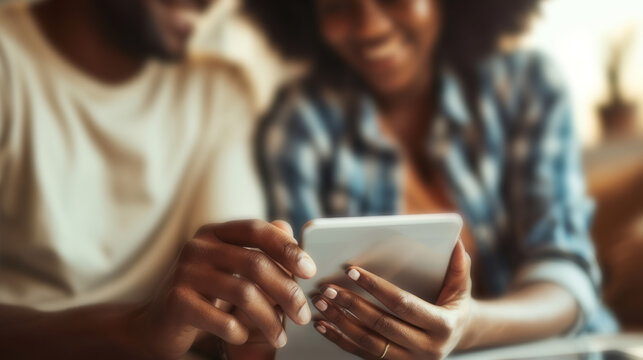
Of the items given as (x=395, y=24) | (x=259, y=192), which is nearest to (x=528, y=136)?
(x=395, y=24)

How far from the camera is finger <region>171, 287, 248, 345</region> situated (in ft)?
2.18

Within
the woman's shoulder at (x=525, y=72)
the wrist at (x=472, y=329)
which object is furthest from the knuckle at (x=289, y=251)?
the woman's shoulder at (x=525, y=72)

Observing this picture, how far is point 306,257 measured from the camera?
0.65 metres

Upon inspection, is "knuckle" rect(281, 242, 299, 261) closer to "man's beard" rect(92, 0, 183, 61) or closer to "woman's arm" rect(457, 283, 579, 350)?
"woman's arm" rect(457, 283, 579, 350)

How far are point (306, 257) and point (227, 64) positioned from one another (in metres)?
0.43

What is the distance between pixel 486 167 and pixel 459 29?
243 millimetres

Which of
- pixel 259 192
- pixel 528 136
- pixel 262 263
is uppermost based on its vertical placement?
pixel 528 136

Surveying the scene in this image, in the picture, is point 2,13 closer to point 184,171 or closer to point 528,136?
point 184,171

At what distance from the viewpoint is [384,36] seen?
1.01 m

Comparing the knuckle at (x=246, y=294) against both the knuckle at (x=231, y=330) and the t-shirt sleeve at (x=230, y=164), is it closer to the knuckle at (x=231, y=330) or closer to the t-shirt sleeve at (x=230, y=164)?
the knuckle at (x=231, y=330)

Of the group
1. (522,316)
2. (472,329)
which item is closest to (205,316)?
(472,329)

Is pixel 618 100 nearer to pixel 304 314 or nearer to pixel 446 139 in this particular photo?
pixel 446 139

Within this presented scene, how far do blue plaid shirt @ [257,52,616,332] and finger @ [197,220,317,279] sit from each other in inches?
11.6

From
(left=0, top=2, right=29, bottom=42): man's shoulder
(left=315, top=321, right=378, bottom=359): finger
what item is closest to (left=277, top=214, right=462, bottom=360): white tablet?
(left=315, top=321, right=378, bottom=359): finger
